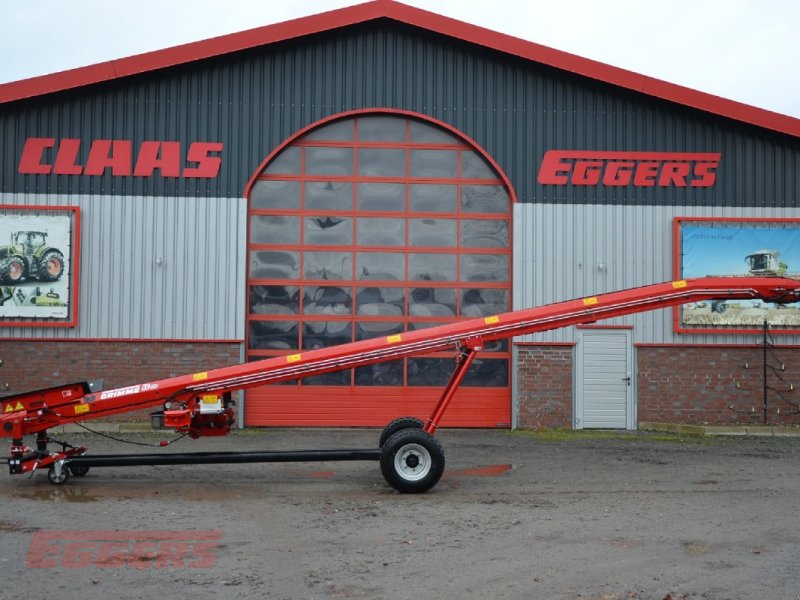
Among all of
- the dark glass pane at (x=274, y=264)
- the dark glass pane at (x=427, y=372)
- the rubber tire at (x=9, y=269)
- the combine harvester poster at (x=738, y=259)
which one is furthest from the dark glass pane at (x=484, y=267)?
the rubber tire at (x=9, y=269)

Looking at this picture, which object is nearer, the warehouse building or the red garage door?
the warehouse building

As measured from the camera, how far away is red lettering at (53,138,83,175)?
18016 millimetres

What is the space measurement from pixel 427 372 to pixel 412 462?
7.84 metres

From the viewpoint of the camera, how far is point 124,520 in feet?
29.7

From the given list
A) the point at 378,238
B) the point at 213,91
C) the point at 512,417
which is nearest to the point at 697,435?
the point at 512,417

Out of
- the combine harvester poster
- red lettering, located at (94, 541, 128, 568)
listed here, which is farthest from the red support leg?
the combine harvester poster

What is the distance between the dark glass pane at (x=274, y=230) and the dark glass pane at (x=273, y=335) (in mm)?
1580

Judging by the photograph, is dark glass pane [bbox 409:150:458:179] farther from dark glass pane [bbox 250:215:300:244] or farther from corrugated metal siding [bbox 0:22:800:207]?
dark glass pane [bbox 250:215:300:244]

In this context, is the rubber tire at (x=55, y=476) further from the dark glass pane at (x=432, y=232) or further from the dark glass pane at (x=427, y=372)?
the dark glass pane at (x=432, y=232)

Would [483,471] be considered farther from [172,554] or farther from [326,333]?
[326,333]

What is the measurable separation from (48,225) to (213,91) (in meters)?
4.00

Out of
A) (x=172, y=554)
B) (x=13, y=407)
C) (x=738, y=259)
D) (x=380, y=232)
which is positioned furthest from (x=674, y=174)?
(x=172, y=554)

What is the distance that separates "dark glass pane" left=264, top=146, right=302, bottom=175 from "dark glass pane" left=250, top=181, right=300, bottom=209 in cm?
21

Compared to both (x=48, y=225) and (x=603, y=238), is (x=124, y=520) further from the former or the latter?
(x=603, y=238)
